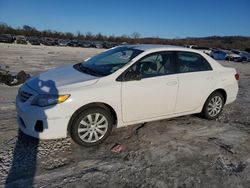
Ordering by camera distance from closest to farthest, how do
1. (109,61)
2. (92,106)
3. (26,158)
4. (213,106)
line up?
(26,158)
(92,106)
(109,61)
(213,106)

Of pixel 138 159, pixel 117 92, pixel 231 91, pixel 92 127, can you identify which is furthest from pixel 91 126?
pixel 231 91

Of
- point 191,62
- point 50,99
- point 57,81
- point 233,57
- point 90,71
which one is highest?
point 191,62

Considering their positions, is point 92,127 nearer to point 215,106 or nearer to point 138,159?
point 138,159

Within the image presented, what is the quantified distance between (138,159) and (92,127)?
90 centimetres

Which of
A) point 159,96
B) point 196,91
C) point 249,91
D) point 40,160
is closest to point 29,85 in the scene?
point 40,160

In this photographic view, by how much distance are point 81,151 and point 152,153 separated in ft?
3.68

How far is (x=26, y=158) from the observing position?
388 cm

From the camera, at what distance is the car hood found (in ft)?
13.6

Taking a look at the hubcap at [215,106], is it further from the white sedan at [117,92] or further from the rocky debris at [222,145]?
the rocky debris at [222,145]

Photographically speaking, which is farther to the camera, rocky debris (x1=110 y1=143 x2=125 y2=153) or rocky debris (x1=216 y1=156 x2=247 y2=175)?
rocky debris (x1=110 y1=143 x2=125 y2=153)

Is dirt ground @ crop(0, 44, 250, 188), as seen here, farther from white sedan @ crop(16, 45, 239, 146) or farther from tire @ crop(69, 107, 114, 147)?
white sedan @ crop(16, 45, 239, 146)

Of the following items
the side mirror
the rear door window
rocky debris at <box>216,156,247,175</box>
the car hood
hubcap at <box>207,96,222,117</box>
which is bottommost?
rocky debris at <box>216,156,247,175</box>

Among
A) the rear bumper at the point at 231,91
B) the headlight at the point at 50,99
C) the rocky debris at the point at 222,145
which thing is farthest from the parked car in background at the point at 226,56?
the headlight at the point at 50,99

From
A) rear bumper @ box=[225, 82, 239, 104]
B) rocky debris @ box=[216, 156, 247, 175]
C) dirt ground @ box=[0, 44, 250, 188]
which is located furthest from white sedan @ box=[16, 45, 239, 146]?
rocky debris @ box=[216, 156, 247, 175]
